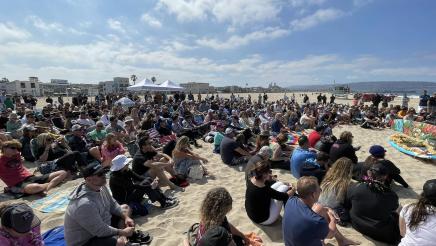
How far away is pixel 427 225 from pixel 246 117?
1020cm

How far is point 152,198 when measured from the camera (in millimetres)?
4645

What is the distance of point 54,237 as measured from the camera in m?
3.66

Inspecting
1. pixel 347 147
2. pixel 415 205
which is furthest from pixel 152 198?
pixel 347 147

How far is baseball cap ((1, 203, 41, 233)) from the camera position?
8.00ft

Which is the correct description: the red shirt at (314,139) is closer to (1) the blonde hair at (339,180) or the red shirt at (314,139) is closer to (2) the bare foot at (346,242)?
(1) the blonde hair at (339,180)

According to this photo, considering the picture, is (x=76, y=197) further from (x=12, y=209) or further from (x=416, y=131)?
(x=416, y=131)

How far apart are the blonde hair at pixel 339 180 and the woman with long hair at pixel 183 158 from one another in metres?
2.84

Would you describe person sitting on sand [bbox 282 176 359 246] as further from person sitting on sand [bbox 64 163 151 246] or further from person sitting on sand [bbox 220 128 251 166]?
person sitting on sand [bbox 220 128 251 166]

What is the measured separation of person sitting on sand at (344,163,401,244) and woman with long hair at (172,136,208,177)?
3396 mm

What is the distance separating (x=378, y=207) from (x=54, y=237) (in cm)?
413

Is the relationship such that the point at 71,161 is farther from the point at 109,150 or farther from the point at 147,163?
the point at 147,163

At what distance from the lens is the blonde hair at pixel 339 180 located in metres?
4.09

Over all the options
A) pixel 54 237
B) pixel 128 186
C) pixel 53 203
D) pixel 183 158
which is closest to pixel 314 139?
pixel 183 158

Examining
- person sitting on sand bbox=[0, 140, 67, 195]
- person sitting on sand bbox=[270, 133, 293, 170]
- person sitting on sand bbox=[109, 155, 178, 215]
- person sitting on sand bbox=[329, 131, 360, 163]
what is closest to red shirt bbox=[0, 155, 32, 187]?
person sitting on sand bbox=[0, 140, 67, 195]
